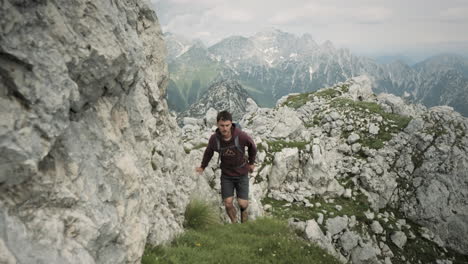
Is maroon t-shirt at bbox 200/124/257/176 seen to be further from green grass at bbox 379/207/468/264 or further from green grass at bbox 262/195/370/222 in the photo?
green grass at bbox 379/207/468/264

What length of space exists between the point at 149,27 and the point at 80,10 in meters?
6.24

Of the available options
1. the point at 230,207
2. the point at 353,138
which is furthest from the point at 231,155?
the point at 353,138

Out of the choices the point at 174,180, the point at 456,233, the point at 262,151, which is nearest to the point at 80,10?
the point at 174,180

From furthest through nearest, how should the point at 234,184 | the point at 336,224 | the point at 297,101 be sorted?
the point at 297,101 → the point at 336,224 → the point at 234,184

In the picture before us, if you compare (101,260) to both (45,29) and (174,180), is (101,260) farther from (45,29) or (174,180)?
(174,180)

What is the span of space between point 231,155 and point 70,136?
21.6ft

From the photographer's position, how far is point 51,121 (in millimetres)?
4152

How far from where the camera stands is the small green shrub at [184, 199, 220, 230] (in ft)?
34.6

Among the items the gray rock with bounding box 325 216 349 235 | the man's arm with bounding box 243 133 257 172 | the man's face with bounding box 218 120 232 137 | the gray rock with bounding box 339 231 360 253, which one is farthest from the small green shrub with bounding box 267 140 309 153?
the man's face with bounding box 218 120 232 137

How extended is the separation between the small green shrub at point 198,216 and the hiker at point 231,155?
97 cm

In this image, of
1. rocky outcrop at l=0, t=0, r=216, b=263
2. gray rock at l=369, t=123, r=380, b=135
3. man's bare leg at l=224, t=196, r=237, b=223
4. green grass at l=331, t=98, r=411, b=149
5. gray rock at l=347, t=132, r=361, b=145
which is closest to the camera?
rocky outcrop at l=0, t=0, r=216, b=263

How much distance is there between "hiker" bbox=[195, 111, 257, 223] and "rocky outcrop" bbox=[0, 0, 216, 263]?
3.36 meters

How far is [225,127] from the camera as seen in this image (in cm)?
1010

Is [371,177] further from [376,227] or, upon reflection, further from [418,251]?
[418,251]
